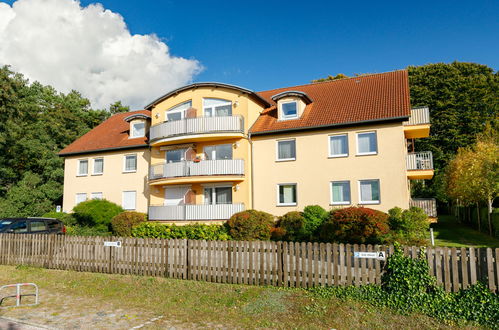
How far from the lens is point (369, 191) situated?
19703 mm

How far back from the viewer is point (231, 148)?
23312 millimetres

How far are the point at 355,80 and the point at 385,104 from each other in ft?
18.3

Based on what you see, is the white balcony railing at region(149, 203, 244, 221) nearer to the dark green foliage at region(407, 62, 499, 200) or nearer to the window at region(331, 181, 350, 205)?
the window at region(331, 181, 350, 205)

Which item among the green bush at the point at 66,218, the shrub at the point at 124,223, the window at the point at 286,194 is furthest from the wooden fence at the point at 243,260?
the green bush at the point at 66,218

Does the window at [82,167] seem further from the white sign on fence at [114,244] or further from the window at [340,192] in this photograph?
the window at [340,192]

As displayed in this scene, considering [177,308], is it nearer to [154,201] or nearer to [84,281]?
[84,281]

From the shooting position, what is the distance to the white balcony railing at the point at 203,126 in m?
22.4

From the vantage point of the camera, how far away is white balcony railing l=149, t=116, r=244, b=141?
73.6 ft

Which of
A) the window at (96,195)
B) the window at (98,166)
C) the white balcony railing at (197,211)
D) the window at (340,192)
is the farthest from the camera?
the window at (98,166)

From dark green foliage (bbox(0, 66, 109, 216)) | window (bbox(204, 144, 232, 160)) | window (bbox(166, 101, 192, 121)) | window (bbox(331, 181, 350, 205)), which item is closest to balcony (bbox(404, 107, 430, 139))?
window (bbox(331, 181, 350, 205))

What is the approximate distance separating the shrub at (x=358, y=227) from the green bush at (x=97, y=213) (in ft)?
49.5

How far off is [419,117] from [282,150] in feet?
26.5

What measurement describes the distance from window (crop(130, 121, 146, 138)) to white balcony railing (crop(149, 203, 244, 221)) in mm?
7391

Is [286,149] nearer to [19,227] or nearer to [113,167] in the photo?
[113,167]
